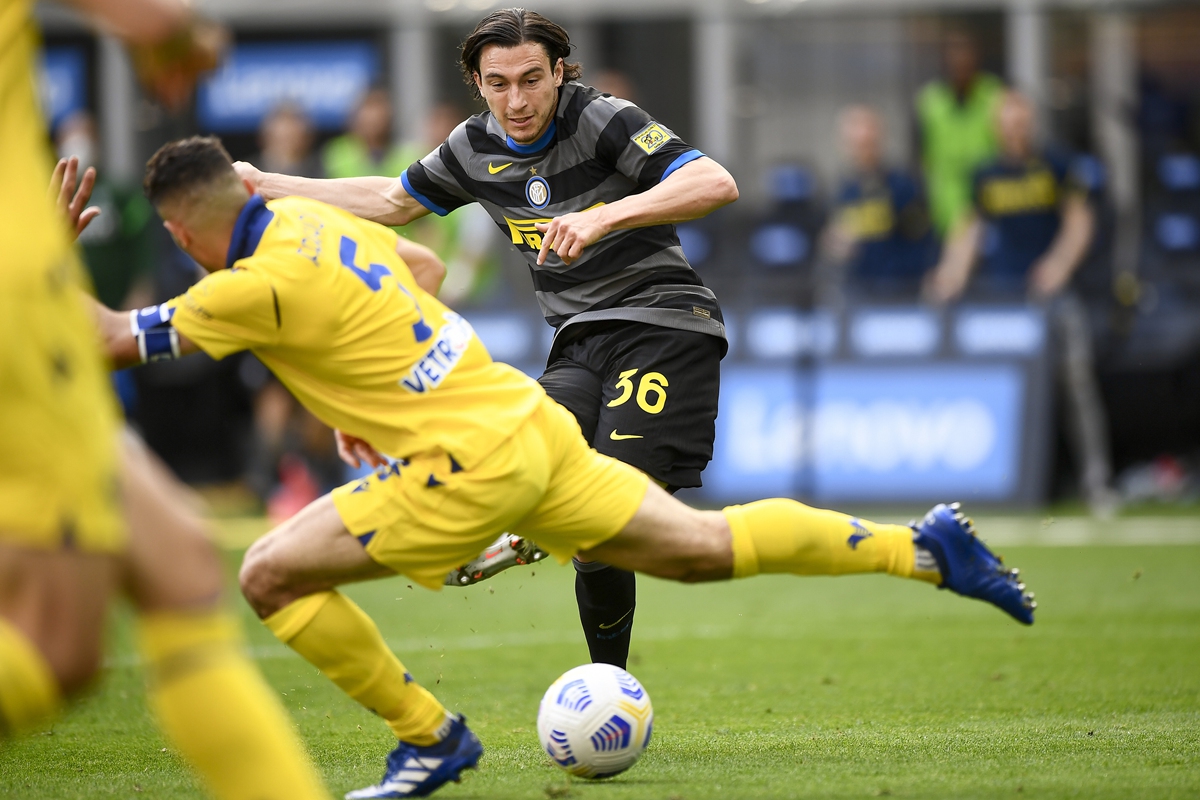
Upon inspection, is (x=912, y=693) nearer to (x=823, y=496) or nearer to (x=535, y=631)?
(x=535, y=631)

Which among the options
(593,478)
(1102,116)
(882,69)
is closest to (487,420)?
(593,478)

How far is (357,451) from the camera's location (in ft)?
14.5

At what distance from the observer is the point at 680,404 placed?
5223 mm

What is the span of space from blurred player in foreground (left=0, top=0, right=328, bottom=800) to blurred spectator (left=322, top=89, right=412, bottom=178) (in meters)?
8.89

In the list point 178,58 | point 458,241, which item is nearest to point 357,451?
point 178,58

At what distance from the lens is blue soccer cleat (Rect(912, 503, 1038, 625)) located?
461cm

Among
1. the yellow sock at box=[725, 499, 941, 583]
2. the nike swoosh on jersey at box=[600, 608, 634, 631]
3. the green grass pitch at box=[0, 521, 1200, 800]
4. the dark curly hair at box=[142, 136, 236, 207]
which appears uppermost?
the dark curly hair at box=[142, 136, 236, 207]

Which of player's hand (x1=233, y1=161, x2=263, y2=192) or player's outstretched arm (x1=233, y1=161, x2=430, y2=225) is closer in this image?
player's hand (x1=233, y1=161, x2=263, y2=192)

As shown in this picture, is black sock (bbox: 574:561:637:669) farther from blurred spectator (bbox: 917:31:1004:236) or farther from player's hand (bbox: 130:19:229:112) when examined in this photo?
blurred spectator (bbox: 917:31:1004:236)

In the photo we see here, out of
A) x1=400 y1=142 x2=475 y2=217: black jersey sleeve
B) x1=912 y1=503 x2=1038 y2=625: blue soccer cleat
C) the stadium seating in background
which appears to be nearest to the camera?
x1=912 y1=503 x2=1038 y2=625: blue soccer cleat

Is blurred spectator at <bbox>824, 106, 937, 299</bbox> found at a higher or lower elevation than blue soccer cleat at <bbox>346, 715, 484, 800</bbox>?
higher

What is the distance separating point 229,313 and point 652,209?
1495 millimetres

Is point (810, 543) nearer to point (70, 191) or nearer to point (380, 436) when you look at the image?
point (380, 436)

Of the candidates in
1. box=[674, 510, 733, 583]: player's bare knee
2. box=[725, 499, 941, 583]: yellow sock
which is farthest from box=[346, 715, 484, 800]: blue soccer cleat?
box=[725, 499, 941, 583]: yellow sock
